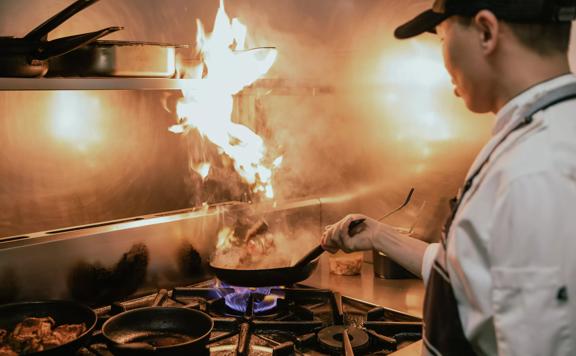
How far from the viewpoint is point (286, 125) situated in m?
2.48

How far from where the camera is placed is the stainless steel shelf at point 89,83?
4.96 feet

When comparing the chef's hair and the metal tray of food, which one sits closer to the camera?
the chef's hair

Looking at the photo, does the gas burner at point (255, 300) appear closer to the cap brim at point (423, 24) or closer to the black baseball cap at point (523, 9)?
the cap brim at point (423, 24)

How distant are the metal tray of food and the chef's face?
0.91m

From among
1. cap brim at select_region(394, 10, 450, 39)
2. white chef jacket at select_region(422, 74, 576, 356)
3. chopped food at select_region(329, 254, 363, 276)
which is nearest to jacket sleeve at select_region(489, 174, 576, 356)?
white chef jacket at select_region(422, 74, 576, 356)

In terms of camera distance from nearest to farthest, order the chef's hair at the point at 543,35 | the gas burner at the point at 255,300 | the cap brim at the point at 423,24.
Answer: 1. the chef's hair at the point at 543,35
2. the cap brim at the point at 423,24
3. the gas burner at the point at 255,300

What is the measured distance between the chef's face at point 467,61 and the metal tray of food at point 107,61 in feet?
2.97

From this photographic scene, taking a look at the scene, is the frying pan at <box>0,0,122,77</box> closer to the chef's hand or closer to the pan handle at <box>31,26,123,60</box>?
the pan handle at <box>31,26,123,60</box>

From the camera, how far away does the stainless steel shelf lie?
1512 millimetres

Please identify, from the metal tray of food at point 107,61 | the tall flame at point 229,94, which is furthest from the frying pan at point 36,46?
the tall flame at point 229,94

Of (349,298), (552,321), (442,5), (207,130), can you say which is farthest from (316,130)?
(552,321)

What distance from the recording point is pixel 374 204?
2.36 meters

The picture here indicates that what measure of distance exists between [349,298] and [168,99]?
1202 millimetres

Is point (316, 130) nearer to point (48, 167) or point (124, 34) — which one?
point (124, 34)
